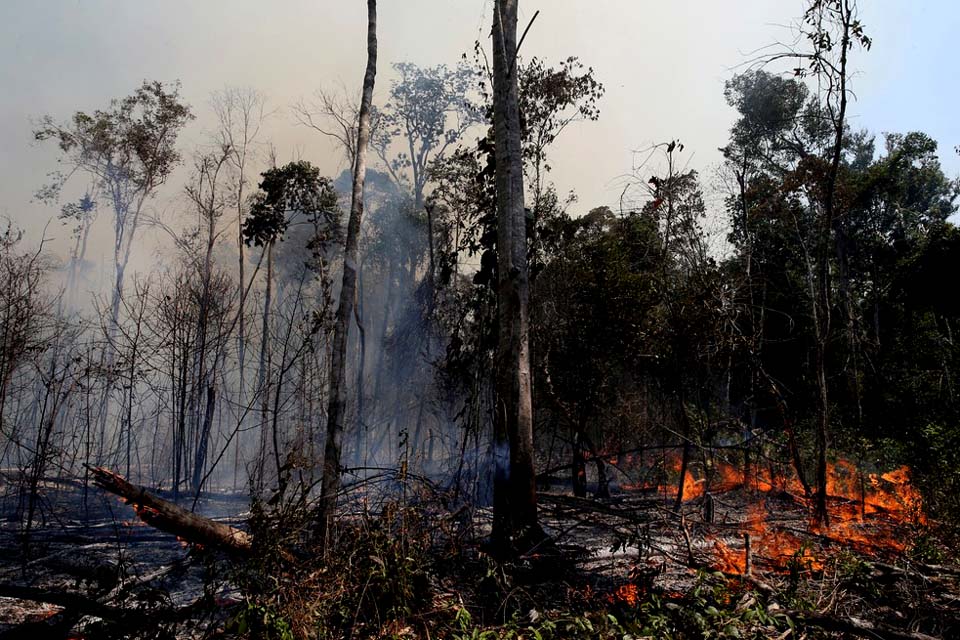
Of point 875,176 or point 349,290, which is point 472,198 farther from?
point 875,176

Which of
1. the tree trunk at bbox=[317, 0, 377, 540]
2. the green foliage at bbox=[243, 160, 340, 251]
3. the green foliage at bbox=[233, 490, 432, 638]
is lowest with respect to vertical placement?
the green foliage at bbox=[233, 490, 432, 638]

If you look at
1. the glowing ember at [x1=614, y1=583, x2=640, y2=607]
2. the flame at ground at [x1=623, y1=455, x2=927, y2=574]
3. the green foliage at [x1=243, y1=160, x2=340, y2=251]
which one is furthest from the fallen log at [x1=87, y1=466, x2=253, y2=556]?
the green foliage at [x1=243, y1=160, x2=340, y2=251]

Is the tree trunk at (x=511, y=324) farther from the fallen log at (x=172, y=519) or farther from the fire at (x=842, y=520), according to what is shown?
the fallen log at (x=172, y=519)

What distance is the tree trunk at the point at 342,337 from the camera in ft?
23.1

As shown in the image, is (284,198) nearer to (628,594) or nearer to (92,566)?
(92,566)

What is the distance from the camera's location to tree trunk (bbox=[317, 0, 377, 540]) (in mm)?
7055

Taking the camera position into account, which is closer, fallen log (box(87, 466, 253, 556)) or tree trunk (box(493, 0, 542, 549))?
fallen log (box(87, 466, 253, 556))

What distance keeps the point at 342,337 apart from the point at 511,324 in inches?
91.7

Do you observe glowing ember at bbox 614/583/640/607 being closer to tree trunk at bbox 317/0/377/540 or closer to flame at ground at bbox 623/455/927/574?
flame at ground at bbox 623/455/927/574

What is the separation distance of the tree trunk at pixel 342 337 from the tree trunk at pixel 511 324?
1.87 m

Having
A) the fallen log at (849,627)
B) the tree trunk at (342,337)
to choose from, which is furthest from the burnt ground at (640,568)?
the tree trunk at (342,337)

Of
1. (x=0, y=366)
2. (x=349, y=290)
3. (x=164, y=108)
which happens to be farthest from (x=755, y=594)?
(x=164, y=108)

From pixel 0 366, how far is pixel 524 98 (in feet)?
40.6

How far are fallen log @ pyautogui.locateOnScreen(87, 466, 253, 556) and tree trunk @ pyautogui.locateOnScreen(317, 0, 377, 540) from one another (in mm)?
860
